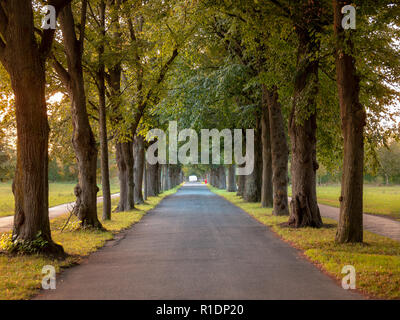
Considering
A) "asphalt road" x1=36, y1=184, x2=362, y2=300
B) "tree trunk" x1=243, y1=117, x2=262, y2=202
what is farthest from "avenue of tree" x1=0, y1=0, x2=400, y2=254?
"asphalt road" x1=36, y1=184, x2=362, y2=300

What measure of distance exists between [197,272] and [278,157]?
12964mm

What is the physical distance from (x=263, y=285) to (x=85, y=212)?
9.22 m

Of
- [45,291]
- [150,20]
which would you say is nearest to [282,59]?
[150,20]

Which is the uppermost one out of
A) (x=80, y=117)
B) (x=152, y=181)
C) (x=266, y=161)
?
(x=80, y=117)

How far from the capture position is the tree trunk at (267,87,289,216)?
1922 cm

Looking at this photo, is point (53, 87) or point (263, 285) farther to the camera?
point (53, 87)

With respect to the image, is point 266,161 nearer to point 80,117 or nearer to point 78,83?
point 80,117

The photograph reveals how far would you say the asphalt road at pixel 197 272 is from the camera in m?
6.13

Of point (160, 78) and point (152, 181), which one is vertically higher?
point (160, 78)

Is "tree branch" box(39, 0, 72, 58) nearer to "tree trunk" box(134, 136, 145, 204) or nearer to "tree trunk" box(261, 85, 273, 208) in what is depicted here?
"tree trunk" box(261, 85, 273, 208)

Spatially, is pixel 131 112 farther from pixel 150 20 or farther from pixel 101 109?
pixel 150 20

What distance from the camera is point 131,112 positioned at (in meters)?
19.4

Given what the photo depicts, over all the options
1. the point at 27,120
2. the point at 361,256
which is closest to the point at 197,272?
the point at 361,256

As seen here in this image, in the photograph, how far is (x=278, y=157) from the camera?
19781 millimetres
